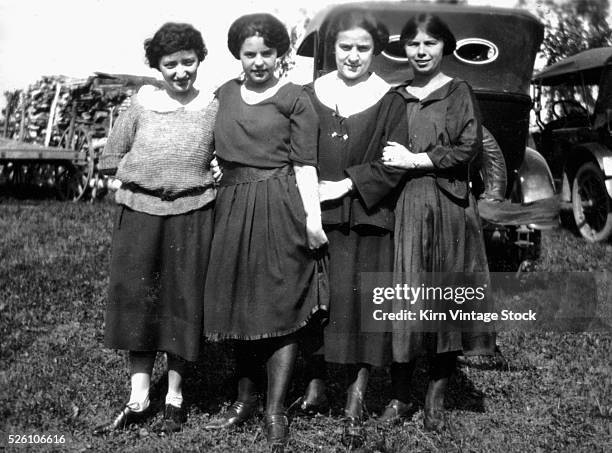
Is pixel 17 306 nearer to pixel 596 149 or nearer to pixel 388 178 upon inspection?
pixel 388 178

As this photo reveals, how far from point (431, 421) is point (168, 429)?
1201mm

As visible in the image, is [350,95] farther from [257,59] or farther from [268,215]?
[268,215]

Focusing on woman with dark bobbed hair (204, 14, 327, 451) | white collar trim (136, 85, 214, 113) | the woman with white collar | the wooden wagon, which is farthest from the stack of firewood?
the woman with white collar

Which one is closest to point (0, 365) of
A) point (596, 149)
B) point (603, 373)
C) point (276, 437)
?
point (276, 437)

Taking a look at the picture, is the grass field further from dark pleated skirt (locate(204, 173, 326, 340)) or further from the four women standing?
dark pleated skirt (locate(204, 173, 326, 340))

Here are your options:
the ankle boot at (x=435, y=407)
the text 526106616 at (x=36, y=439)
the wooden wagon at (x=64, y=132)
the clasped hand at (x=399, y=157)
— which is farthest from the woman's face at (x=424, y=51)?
the wooden wagon at (x=64, y=132)

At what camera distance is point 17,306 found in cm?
496

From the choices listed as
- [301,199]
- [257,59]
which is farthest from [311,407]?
[257,59]

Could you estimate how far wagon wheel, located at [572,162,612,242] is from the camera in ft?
25.9

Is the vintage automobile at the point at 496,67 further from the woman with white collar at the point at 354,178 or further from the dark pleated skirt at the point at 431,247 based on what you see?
the dark pleated skirt at the point at 431,247

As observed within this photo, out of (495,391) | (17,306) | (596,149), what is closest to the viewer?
(495,391)

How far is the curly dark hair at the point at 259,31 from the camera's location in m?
2.88

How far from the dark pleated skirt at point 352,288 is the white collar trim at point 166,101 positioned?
2.61 ft

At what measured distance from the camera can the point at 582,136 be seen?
850 cm
